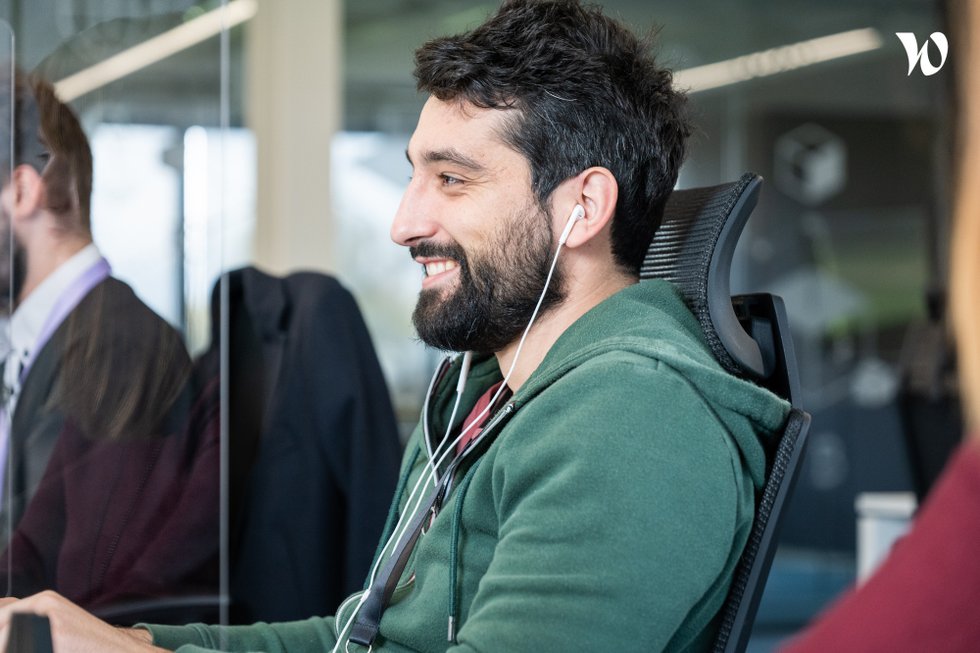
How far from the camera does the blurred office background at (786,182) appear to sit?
146 inches

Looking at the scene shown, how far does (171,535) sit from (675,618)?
105 centimetres

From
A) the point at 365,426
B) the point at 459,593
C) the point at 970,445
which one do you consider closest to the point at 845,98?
the point at 365,426

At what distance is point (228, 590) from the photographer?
2.17 metres

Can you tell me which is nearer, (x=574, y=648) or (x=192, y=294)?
(x=574, y=648)

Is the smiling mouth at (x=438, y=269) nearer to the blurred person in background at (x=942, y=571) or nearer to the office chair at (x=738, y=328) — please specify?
the office chair at (x=738, y=328)

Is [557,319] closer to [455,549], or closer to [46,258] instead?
[455,549]

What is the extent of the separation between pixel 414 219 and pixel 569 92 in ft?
0.78

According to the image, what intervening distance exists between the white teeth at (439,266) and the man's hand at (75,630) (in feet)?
1.76

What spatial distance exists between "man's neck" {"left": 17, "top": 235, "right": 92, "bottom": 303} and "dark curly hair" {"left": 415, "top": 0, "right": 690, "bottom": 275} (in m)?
0.56

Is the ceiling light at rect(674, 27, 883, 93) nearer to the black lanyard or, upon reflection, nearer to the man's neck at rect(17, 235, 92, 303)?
the man's neck at rect(17, 235, 92, 303)

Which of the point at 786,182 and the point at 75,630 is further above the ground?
the point at 786,182

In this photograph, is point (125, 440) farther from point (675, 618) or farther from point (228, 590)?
point (675, 618)

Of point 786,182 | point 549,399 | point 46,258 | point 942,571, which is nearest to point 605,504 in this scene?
point 549,399

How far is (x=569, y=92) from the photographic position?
143 centimetres
